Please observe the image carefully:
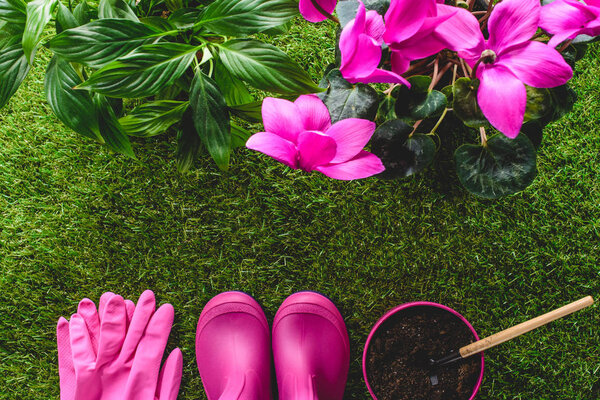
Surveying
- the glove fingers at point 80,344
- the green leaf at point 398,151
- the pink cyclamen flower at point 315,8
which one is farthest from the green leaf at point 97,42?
the glove fingers at point 80,344

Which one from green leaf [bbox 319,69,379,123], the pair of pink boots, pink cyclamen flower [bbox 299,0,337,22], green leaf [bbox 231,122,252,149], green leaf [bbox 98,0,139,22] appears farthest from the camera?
the pair of pink boots

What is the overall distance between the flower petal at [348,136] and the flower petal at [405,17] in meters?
0.10

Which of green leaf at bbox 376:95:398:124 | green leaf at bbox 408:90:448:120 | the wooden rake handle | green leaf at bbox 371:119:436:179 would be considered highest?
green leaf at bbox 408:90:448:120

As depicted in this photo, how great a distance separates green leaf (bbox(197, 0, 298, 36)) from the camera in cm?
75

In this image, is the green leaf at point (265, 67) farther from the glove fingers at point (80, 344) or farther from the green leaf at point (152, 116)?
the glove fingers at point (80, 344)

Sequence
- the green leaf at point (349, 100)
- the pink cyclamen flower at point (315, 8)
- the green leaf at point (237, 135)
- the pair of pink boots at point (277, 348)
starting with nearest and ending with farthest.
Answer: the pink cyclamen flower at point (315, 8) < the green leaf at point (349, 100) < the green leaf at point (237, 135) < the pair of pink boots at point (277, 348)

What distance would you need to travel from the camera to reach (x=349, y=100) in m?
0.68

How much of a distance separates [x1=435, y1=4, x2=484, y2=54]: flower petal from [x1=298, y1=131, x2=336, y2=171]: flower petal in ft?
0.56

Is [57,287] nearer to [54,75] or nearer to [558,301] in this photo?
[54,75]

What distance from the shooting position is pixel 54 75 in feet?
2.73

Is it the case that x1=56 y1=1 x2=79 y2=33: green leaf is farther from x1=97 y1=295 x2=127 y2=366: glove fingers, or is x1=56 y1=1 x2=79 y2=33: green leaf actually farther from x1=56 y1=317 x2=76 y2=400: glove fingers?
→ x1=56 y1=317 x2=76 y2=400: glove fingers

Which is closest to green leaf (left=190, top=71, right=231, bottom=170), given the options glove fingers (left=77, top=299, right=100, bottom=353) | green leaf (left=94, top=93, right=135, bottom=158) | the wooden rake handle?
green leaf (left=94, top=93, right=135, bottom=158)

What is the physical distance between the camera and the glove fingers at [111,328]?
1.31 meters

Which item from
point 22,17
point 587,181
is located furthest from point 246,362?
point 587,181
